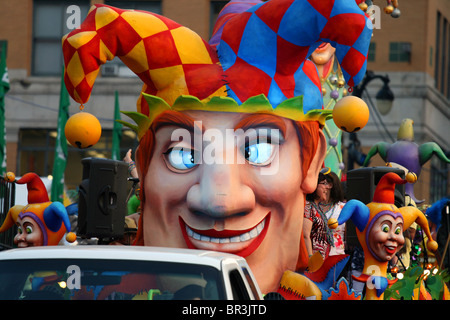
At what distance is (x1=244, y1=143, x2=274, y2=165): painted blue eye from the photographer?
8.18 metres

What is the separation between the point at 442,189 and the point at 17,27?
611 inches

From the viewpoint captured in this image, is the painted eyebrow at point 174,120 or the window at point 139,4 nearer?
the painted eyebrow at point 174,120

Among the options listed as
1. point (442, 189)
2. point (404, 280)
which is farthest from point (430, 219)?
point (442, 189)

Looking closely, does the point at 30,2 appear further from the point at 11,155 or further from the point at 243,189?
the point at 243,189

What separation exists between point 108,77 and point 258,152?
73.6 feet

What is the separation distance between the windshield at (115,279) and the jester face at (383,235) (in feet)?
12.1

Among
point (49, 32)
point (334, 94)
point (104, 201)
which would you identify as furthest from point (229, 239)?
point (49, 32)

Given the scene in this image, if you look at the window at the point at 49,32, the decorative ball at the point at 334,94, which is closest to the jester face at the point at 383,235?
the decorative ball at the point at 334,94

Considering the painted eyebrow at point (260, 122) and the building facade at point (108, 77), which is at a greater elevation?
the building facade at point (108, 77)

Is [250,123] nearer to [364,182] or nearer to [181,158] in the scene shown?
[181,158]

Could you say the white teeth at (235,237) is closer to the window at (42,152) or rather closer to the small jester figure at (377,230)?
the small jester figure at (377,230)

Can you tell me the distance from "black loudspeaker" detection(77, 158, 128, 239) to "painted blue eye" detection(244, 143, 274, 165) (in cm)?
262

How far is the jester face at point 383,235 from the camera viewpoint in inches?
338

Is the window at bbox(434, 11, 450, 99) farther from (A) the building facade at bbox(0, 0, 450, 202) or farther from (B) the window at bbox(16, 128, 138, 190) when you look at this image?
(B) the window at bbox(16, 128, 138, 190)
